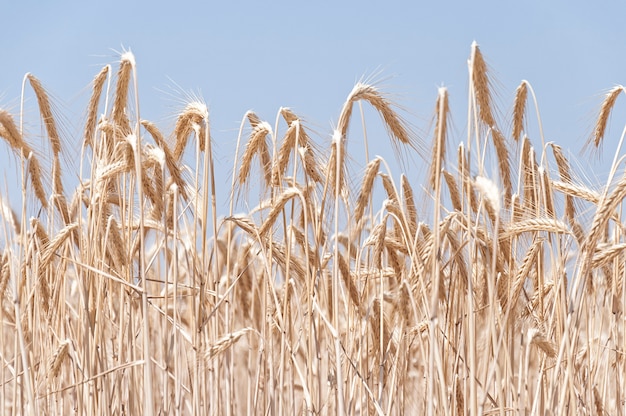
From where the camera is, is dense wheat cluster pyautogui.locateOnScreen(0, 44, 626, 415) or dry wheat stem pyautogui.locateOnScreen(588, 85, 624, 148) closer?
dense wheat cluster pyautogui.locateOnScreen(0, 44, 626, 415)

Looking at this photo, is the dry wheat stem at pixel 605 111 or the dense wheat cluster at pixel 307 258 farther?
the dry wheat stem at pixel 605 111

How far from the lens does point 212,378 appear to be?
272 cm

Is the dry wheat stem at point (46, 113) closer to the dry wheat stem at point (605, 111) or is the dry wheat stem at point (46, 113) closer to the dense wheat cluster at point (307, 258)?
the dense wheat cluster at point (307, 258)

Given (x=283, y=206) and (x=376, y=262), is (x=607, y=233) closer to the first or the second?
(x=376, y=262)

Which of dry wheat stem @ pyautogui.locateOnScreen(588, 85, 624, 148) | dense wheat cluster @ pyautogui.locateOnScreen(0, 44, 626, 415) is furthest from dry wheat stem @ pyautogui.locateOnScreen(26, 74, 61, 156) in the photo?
dry wheat stem @ pyautogui.locateOnScreen(588, 85, 624, 148)

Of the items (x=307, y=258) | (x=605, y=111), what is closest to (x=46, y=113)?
(x=307, y=258)

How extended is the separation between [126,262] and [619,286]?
7.15 ft

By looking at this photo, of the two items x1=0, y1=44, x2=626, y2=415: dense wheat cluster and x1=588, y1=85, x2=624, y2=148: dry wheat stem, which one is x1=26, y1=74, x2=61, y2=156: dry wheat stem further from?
x1=588, y1=85, x2=624, y2=148: dry wheat stem

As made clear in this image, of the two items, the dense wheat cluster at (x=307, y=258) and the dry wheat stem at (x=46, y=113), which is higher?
the dry wheat stem at (x=46, y=113)

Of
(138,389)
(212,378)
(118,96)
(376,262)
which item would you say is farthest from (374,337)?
(118,96)

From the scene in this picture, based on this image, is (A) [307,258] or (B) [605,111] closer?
(A) [307,258]

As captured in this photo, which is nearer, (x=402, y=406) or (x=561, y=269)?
(x=561, y=269)

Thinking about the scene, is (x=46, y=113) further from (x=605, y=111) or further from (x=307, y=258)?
(x=605, y=111)

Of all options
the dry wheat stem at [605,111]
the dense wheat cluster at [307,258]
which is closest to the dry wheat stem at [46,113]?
the dense wheat cluster at [307,258]
